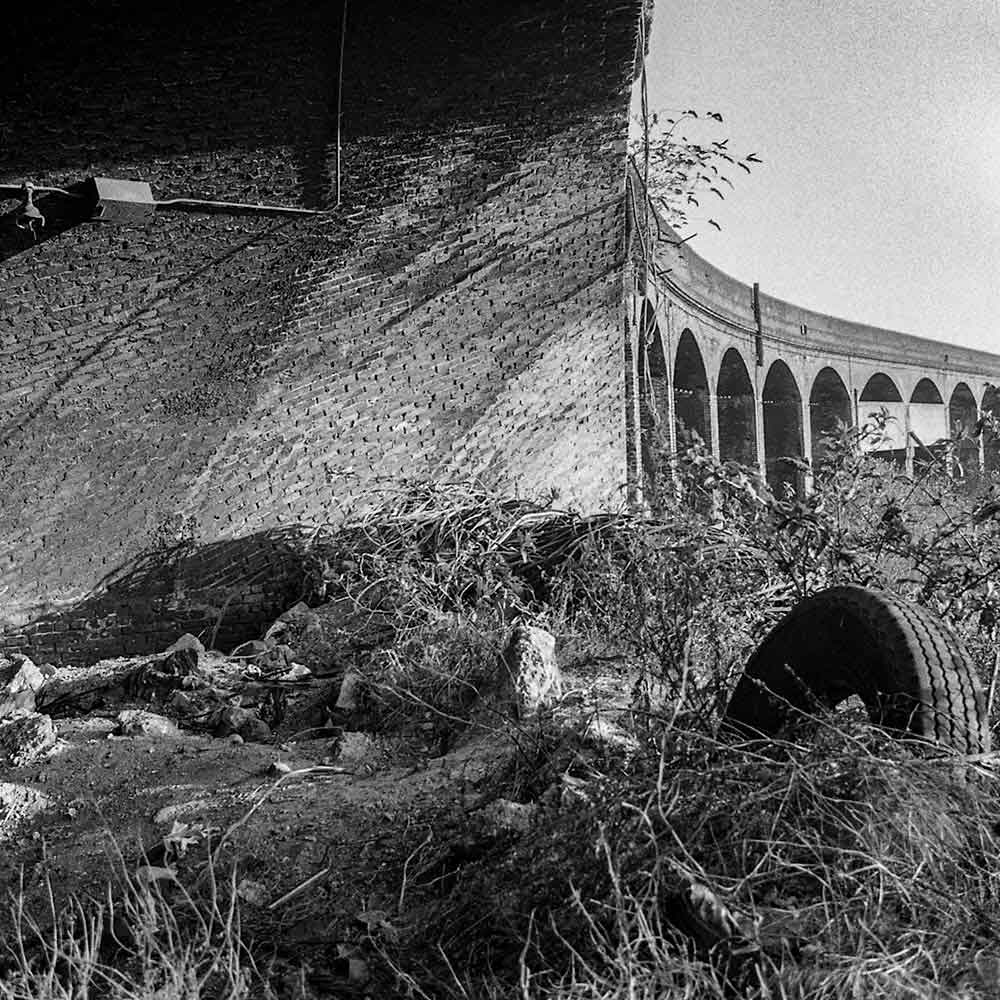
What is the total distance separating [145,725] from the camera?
4.73 m

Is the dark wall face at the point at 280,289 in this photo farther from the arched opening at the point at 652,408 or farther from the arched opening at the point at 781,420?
the arched opening at the point at 781,420

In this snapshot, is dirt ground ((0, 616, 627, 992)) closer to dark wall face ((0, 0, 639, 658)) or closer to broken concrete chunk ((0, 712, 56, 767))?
broken concrete chunk ((0, 712, 56, 767))

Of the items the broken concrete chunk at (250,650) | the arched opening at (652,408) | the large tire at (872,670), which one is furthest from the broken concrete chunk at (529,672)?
the broken concrete chunk at (250,650)

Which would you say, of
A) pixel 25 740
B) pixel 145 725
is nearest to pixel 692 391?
pixel 145 725

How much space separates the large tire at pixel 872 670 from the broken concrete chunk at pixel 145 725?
2723 mm

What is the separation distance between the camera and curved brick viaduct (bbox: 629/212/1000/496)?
8.16 meters

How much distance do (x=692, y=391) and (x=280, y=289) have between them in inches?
409

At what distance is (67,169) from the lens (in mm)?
Result: 6594

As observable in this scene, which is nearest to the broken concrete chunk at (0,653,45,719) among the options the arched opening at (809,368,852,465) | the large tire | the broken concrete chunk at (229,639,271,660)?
the broken concrete chunk at (229,639,271,660)

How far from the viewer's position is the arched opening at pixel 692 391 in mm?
15523

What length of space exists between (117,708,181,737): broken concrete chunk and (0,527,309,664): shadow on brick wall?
1.77 m

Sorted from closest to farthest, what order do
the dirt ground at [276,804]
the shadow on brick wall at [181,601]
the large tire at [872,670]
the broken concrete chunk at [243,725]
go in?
1. the large tire at [872,670]
2. the dirt ground at [276,804]
3. the broken concrete chunk at [243,725]
4. the shadow on brick wall at [181,601]

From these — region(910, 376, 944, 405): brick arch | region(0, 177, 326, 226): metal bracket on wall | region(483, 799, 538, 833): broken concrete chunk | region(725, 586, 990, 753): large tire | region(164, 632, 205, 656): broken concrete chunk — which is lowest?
region(910, 376, 944, 405): brick arch

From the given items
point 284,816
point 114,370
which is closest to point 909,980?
point 284,816
